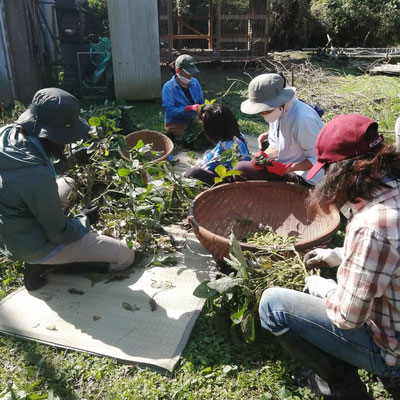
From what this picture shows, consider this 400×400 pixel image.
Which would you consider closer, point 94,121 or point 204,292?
point 204,292

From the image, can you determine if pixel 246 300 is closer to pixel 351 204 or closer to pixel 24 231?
pixel 351 204

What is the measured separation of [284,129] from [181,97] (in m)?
2.10

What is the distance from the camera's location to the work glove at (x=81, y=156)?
350 centimetres

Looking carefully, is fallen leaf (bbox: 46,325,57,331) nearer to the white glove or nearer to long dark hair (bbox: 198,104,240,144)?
the white glove

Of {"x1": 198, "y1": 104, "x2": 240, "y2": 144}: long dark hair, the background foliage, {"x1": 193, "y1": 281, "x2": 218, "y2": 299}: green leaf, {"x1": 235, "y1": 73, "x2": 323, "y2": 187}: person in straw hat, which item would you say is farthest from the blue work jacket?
the background foliage

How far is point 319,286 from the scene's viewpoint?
184 centimetres

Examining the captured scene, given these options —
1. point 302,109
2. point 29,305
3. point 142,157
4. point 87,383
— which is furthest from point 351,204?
point 142,157

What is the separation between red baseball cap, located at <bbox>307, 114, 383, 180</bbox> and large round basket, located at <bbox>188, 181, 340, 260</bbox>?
1263mm

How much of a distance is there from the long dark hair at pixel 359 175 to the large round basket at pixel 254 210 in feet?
4.10

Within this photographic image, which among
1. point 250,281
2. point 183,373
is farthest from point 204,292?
point 183,373

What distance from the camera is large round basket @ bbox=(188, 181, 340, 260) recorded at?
2852mm

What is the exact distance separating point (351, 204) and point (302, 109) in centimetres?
171

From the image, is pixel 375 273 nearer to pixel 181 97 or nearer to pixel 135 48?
pixel 181 97

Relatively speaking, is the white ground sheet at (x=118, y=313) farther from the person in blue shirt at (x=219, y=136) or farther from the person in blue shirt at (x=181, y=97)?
the person in blue shirt at (x=181, y=97)
